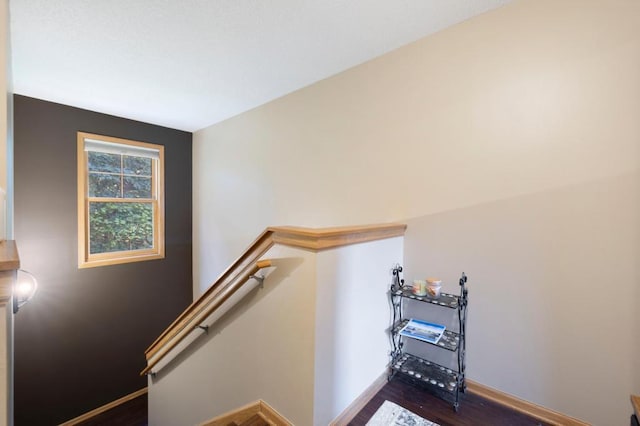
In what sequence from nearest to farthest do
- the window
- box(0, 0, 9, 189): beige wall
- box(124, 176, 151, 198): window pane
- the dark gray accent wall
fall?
box(0, 0, 9, 189): beige wall
the dark gray accent wall
the window
box(124, 176, 151, 198): window pane

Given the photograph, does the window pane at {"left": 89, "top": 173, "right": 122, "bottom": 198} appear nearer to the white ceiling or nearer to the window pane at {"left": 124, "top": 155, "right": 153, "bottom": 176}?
the window pane at {"left": 124, "top": 155, "right": 153, "bottom": 176}

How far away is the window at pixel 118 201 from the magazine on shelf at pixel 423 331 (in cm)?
338

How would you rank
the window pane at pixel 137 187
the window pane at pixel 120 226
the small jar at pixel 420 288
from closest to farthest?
the small jar at pixel 420 288, the window pane at pixel 120 226, the window pane at pixel 137 187

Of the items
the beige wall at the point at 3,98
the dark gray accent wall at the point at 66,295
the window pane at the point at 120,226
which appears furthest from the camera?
the window pane at the point at 120,226

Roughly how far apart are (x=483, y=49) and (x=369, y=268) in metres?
1.40

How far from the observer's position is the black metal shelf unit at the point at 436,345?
145 cm

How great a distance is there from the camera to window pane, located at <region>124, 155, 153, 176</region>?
3367mm

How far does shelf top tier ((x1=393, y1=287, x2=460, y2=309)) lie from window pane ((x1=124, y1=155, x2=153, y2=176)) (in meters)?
3.55

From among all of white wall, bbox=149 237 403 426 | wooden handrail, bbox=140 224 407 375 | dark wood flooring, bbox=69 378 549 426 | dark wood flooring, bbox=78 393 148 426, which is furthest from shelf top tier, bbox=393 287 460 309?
dark wood flooring, bbox=78 393 148 426

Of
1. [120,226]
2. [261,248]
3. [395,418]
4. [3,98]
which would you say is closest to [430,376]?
[395,418]

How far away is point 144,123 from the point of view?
3.43 meters

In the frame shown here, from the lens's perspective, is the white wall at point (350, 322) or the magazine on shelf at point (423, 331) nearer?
the white wall at point (350, 322)

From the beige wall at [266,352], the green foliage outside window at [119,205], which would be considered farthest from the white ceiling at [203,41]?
the beige wall at [266,352]

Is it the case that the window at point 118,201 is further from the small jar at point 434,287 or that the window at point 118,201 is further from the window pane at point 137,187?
the small jar at point 434,287
